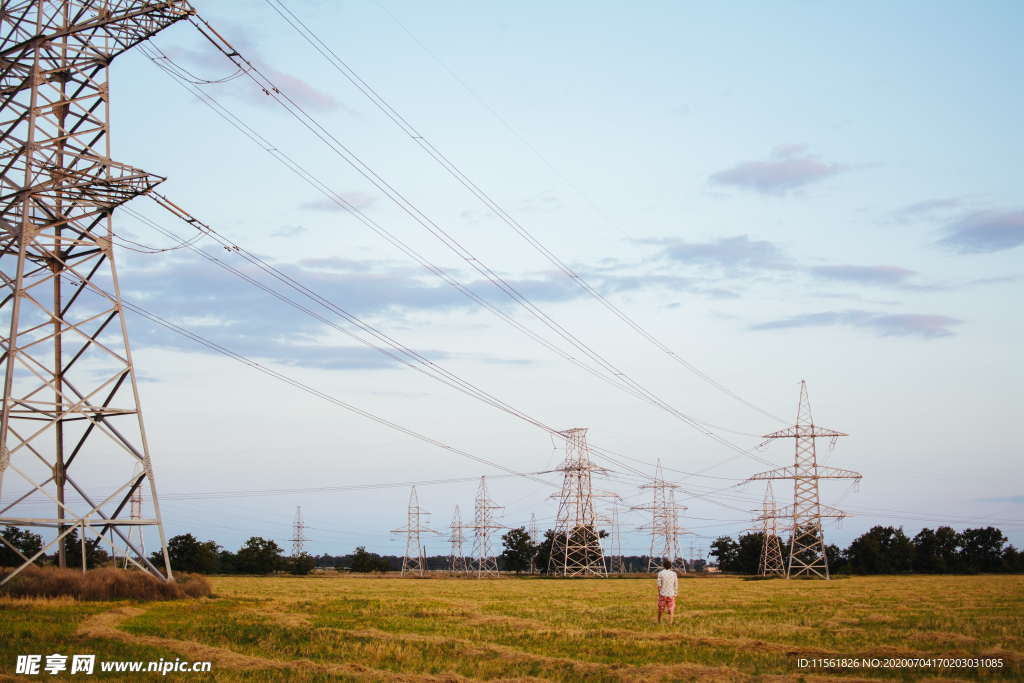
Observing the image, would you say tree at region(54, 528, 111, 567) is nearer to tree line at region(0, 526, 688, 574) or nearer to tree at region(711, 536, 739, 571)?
tree line at region(0, 526, 688, 574)

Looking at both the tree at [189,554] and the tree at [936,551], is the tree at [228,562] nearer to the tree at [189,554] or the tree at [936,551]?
the tree at [189,554]

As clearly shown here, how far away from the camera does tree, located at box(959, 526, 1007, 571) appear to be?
11438 centimetres

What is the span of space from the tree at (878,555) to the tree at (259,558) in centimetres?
7099

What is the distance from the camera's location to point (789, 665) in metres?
15.8

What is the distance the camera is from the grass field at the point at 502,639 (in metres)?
14.9

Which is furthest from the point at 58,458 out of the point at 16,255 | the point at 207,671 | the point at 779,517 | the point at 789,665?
the point at 779,517

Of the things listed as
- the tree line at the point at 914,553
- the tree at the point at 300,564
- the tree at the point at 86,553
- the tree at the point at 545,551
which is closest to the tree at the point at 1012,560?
the tree line at the point at 914,553

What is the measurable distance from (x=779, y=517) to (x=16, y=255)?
64.5 m

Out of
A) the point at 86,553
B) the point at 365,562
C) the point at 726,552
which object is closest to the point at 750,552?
the point at 726,552

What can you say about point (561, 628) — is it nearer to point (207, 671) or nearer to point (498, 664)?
point (498, 664)

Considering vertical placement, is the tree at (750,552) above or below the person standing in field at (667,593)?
below

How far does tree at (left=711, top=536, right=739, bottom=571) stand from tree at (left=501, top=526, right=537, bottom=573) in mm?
29653

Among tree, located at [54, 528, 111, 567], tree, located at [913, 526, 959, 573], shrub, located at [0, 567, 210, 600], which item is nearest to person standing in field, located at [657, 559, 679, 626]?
shrub, located at [0, 567, 210, 600]

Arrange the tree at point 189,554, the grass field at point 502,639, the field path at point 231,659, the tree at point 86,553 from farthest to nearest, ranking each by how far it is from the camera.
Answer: the tree at point 189,554 < the tree at point 86,553 < the grass field at point 502,639 < the field path at point 231,659
